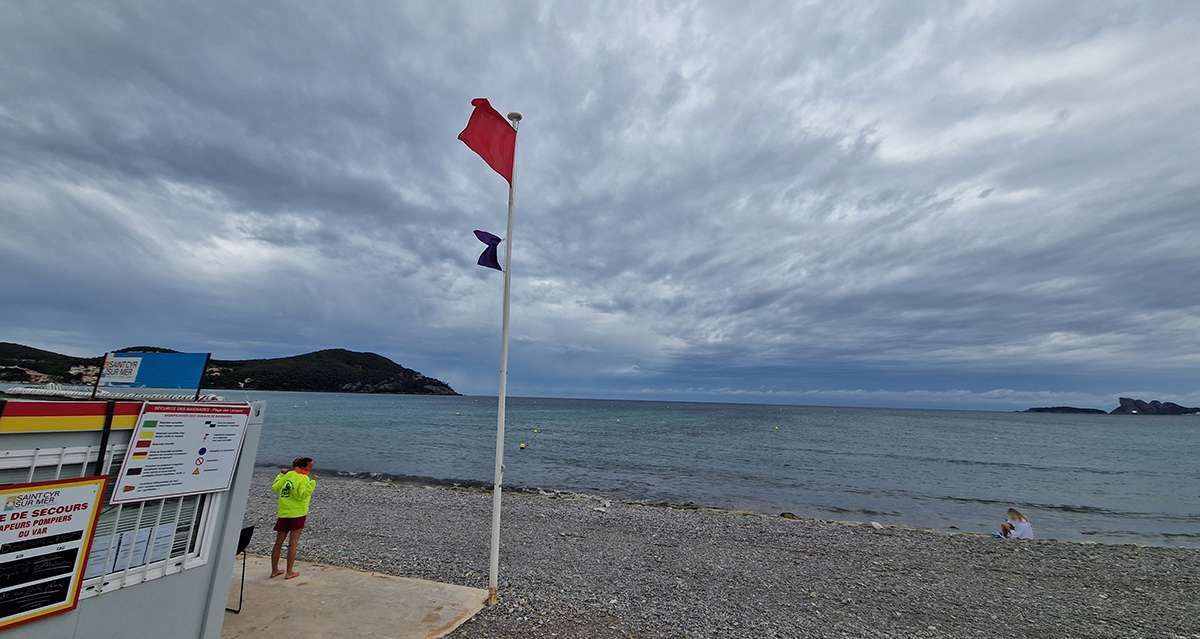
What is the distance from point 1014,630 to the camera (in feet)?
24.0

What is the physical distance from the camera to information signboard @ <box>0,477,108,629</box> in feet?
10.4

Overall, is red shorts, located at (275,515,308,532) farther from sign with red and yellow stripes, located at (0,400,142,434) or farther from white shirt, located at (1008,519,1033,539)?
white shirt, located at (1008,519,1033,539)

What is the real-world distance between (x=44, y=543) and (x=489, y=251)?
4739 millimetres

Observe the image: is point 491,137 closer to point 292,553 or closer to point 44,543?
point 44,543

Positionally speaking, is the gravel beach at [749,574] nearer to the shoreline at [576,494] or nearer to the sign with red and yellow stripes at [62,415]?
the shoreline at [576,494]

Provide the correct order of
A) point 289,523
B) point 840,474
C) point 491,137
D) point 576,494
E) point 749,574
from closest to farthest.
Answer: point 491,137 < point 289,523 < point 749,574 < point 576,494 < point 840,474

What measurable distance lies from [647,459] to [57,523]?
33.6 meters

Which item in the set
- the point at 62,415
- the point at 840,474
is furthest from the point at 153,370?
the point at 840,474

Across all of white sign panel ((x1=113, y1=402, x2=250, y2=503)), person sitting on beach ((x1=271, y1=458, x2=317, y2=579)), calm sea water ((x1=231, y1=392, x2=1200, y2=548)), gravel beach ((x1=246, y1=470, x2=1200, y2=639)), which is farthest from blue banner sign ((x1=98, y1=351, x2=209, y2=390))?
calm sea water ((x1=231, y1=392, x2=1200, y2=548))

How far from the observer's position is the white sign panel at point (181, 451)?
12.7ft

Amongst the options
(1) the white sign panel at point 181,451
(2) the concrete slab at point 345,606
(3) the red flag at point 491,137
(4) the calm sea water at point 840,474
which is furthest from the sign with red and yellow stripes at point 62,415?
(4) the calm sea water at point 840,474

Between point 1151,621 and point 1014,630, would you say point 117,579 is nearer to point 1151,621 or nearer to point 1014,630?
point 1014,630

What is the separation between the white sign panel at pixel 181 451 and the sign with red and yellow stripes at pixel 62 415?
96mm

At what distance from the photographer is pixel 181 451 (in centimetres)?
418
